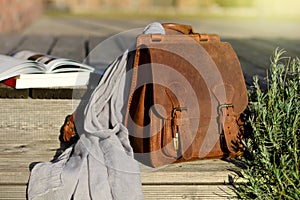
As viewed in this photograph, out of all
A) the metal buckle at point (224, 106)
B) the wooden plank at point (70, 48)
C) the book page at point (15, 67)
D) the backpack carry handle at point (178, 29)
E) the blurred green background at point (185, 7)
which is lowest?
the metal buckle at point (224, 106)

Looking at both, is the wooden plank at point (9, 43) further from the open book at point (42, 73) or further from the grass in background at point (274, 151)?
the grass in background at point (274, 151)

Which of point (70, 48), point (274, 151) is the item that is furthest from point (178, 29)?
point (70, 48)

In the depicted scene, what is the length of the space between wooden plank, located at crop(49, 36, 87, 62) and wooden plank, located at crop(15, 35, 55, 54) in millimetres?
53

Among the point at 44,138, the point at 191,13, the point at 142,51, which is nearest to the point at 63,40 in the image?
the point at 44,138

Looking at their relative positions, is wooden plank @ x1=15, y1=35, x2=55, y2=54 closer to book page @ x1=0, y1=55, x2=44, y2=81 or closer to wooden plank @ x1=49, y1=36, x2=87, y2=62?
wooden plank @ x1=49, y1=36, x2=87, y2=62

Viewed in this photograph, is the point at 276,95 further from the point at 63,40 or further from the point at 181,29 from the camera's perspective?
the point at 63,40

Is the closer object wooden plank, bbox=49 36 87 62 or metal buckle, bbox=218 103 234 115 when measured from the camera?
metal buckle, bbox=218 103 234 115

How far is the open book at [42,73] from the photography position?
2.28 m

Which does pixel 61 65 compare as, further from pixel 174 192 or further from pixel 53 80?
pixel 174 192

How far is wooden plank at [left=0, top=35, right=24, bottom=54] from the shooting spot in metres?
3.51

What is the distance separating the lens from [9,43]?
3.97 meters

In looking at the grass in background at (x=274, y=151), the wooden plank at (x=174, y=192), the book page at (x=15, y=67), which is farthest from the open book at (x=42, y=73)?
the grass in background at (x=274, y=151)

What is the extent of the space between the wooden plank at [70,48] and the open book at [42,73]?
66cm

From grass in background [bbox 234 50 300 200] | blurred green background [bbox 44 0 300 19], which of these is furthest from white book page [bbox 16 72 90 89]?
blurred green background [bbox 44 0 300 19]
